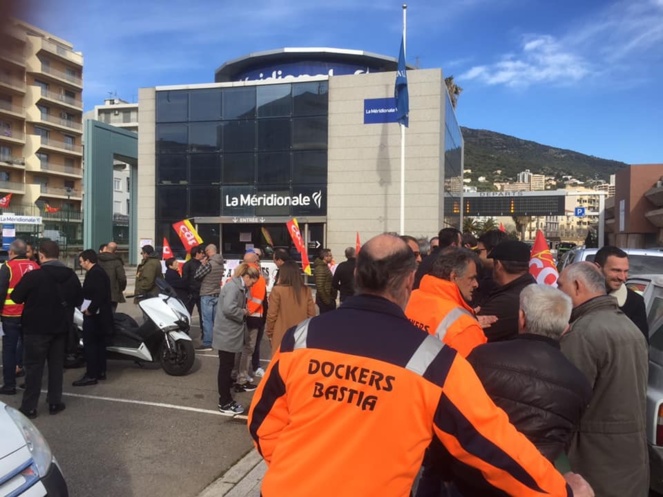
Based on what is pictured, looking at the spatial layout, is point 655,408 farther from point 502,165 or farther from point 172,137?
point 502,165

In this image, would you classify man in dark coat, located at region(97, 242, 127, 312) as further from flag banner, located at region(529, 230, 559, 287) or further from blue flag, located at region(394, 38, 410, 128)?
blue flag, located at region(394, 38, 410, 128)

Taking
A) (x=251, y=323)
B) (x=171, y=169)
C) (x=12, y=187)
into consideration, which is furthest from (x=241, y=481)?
(x=12, y=187)

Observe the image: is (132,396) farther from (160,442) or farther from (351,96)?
(351,96)

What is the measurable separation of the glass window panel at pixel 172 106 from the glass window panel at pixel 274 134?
395 centimetres

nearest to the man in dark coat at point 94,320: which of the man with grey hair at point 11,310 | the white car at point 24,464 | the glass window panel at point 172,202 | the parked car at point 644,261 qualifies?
the man with grey hair at point 11,310

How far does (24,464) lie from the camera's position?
291cm

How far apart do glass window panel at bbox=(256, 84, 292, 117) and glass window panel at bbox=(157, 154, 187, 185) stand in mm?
4677

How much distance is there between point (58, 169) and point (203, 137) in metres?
48.6

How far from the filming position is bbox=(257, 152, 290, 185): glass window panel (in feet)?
79.2

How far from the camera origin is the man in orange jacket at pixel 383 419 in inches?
65.7

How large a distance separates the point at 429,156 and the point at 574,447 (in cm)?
2048

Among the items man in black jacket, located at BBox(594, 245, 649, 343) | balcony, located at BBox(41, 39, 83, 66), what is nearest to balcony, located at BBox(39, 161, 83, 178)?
man in black jacket, located at BBox(594, 245, 649, 343)

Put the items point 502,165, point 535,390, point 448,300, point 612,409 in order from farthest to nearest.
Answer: point 502,165 → point 448,300 → point 612,409 → point 535,390

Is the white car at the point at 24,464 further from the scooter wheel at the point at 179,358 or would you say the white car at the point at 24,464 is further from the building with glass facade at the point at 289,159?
the building with glass facade at the point at 289,159
